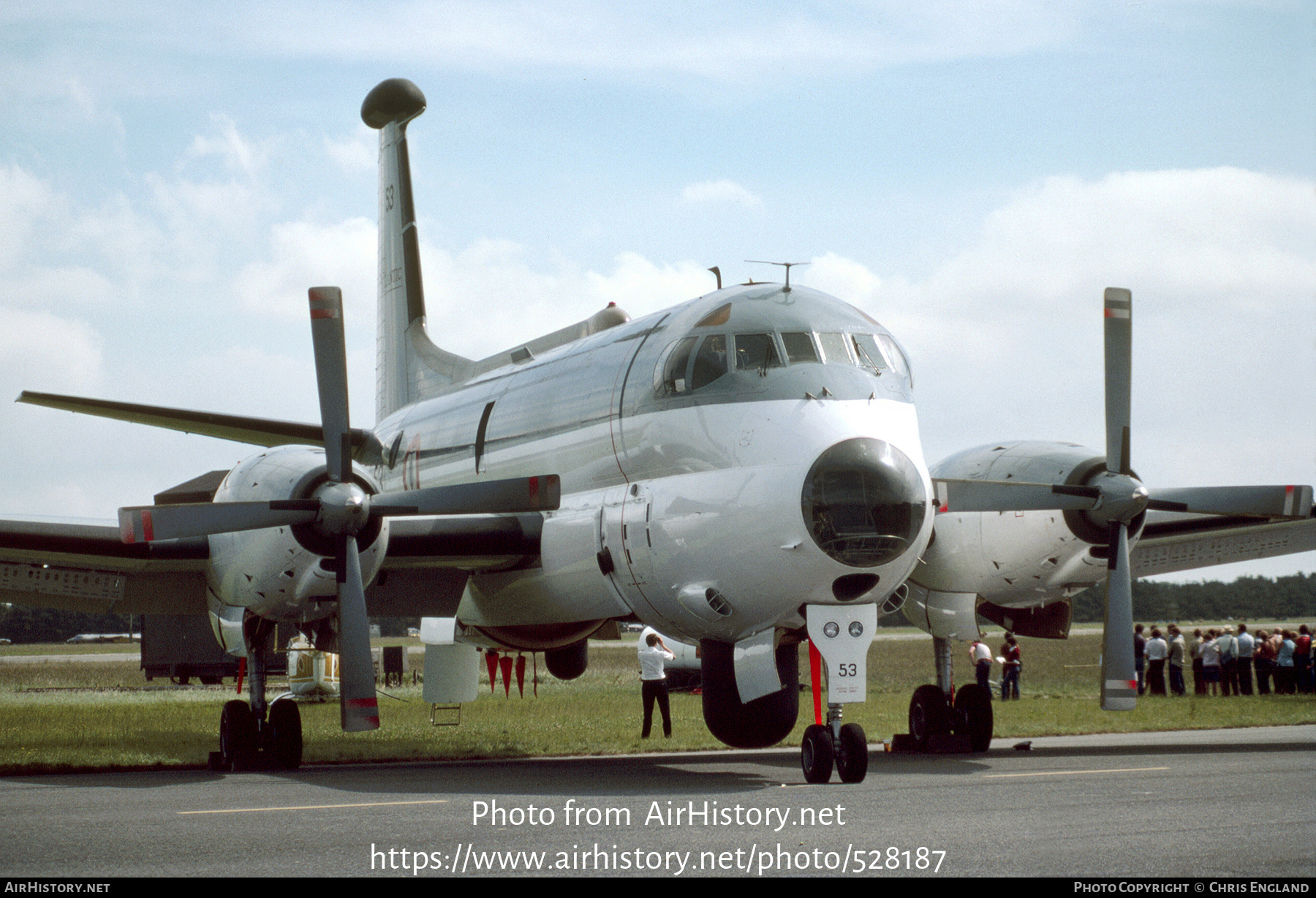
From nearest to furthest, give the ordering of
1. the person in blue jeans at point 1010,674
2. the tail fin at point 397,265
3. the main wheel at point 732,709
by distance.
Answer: the main wheel at point 732,709
the tail fin at point 397,265
the person in blue jeans at point 1010,674

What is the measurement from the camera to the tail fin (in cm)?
2262

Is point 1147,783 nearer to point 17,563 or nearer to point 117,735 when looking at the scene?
point 17,563

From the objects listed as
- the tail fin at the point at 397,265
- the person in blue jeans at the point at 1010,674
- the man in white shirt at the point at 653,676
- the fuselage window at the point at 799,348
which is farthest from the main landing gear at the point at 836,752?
the person in blue jeans at the point at 1010,674

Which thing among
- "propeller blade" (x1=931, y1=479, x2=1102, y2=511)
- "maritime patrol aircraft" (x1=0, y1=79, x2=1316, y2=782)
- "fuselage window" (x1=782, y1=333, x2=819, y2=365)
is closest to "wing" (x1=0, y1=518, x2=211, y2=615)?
"maritime patrol aircraft" (x1=0, y1=79, x2=1316, y2=782)

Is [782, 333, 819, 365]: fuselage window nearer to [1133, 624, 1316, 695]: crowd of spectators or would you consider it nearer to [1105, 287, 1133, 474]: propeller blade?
[1105, 287, 1133, 474]: propeller blade

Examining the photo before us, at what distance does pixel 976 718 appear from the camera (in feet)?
55.5

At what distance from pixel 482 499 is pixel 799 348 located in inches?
132

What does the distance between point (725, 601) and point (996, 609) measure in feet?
21.1

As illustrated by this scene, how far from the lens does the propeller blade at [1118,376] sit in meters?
15.3

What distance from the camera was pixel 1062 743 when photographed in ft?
59.9

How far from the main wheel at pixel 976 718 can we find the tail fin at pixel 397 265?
970cm

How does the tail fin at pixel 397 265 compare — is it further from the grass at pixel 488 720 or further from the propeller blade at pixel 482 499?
the propeller blade at pixel 482 499
